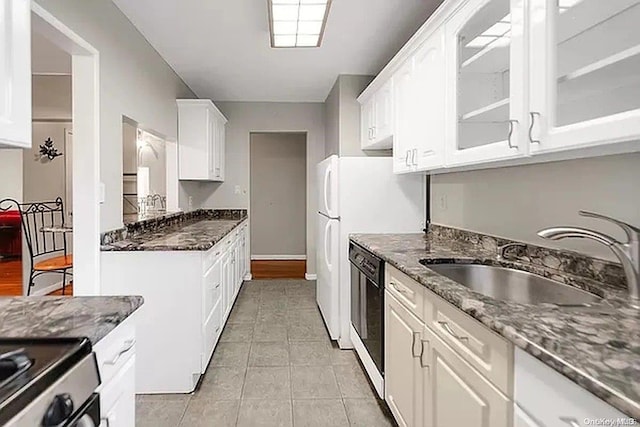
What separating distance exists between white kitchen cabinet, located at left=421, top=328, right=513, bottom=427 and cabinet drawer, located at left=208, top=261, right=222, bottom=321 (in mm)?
1627

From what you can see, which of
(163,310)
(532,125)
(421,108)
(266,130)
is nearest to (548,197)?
(532,125)

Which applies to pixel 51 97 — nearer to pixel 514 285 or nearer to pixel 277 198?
pixel 277 198

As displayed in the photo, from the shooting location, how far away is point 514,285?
1.99m

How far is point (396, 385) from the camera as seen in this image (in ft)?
7.02

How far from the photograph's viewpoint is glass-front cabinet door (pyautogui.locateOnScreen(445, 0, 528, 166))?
1573 mm

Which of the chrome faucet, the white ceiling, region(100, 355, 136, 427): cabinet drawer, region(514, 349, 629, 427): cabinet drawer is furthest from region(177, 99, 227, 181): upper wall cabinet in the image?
region(514, 349, 629, 427): cabinet drawer

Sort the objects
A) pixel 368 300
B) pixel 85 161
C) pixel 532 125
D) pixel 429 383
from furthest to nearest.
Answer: pixel 368 300 < pixel 85 161 < pixel 429 383 < pixel 532 125

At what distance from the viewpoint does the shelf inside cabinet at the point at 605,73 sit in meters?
1.22

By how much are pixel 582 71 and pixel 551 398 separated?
1020mm

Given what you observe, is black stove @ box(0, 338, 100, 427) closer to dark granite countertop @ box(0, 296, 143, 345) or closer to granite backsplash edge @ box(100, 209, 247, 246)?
dark granite countertop @ box(0, 296, 143, 345)

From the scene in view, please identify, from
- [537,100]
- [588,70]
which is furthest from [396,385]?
[588,70]

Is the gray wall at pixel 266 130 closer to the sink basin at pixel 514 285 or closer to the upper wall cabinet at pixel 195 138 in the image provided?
the upper wall cabinet at pixel 195 138

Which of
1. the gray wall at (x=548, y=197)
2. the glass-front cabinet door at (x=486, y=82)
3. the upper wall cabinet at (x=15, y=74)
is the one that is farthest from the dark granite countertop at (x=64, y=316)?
the gray wall at (x=548, y=197)

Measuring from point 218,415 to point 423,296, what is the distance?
145cm
